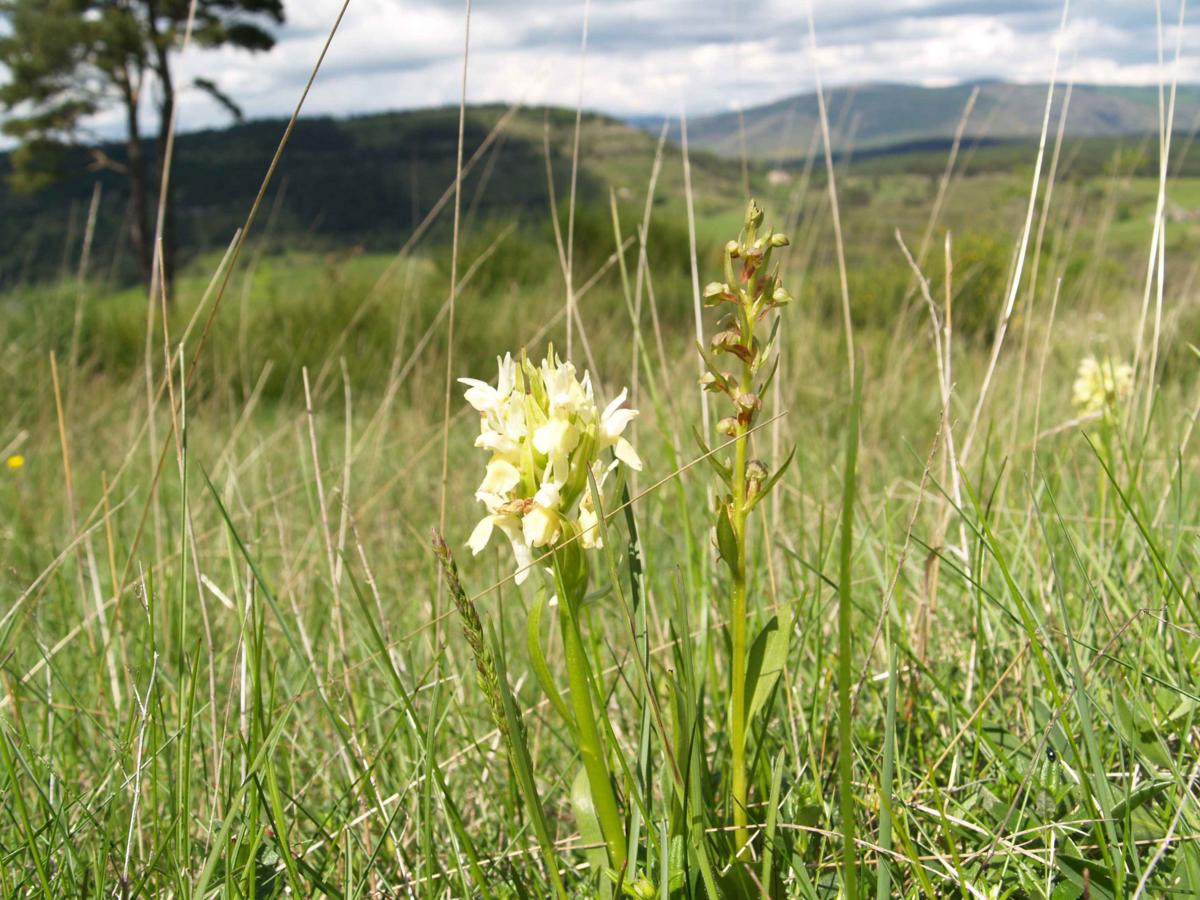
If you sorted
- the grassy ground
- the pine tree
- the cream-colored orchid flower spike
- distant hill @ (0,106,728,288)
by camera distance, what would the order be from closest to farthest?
the cream-colored orchid flower spike
the grassy ground
the pine tree
distant hill @ (0,106,728,288)

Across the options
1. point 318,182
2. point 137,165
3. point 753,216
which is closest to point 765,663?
point 753,216

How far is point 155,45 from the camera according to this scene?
1473 centimetres

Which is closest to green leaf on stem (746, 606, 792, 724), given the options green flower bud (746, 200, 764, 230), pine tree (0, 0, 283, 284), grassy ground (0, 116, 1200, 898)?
grassy ground (0, 116, 1200, 898)

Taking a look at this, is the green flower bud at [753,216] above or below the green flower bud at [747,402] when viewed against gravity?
above

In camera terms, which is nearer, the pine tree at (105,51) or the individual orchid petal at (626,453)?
the individual orchid petal at (626,453)

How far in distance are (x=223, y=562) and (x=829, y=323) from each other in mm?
5962

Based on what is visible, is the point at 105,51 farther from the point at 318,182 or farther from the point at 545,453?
the point at 318,182

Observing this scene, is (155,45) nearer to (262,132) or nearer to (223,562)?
(223,562)

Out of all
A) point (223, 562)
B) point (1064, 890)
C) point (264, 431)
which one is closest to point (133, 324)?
point (264, 431)

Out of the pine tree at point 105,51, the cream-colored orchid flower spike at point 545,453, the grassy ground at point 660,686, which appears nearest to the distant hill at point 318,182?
the pine tree at point 105,51

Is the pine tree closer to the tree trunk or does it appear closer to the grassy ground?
the tree trunk

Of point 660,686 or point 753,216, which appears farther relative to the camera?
point 660,686

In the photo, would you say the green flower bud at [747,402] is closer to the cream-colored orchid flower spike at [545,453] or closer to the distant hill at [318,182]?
the cream-colored orchid flower spike at [545,453]

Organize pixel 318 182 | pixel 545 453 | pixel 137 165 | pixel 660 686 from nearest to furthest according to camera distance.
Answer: pixel 545 453 < pixel 660 686 < pixel 137 165 < pixel 318 182
